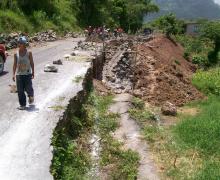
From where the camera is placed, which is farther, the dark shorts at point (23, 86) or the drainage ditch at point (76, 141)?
the dark shorts at point (23, 86)

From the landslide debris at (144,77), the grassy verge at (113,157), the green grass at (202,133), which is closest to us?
the grassy verge at (113,157)

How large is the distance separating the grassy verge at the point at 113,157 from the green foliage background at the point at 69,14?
1955 centimetres

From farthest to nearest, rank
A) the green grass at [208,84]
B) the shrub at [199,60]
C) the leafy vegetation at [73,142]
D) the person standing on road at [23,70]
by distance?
the shrub at [199,60], the green grass at [208,84], the person standing on road at [23,70], the leafy vegetation at [73,142]

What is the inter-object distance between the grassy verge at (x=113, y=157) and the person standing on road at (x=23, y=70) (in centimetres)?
226

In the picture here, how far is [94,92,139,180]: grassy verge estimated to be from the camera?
406 inches

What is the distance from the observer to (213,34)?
43906 mm

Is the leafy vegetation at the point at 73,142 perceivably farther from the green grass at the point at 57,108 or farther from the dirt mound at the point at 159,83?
the dirt mound at the point at 159,83

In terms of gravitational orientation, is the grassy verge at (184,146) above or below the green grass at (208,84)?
above

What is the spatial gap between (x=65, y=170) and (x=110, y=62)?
1577 centimetres

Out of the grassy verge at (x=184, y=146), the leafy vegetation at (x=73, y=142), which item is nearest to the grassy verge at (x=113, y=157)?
the leafy vegetation at (x=73, y=142)

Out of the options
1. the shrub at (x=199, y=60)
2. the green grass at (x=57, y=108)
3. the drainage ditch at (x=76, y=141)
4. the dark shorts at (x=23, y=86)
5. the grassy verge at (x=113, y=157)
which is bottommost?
the shrub at (x=199, y=60)

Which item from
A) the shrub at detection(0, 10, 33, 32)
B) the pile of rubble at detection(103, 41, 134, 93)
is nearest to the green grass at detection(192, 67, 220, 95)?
the pile of rubble at detection(103, 41, 134, 93)

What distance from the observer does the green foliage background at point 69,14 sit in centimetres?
3669

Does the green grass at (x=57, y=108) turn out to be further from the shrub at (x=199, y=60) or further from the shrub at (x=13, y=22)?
the shrub at (x=199, y=60)
